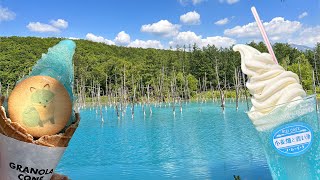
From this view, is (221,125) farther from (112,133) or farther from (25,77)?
(25,77)

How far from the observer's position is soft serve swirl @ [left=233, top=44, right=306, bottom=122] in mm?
1612

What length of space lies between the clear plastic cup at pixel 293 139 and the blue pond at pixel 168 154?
36.4 feet

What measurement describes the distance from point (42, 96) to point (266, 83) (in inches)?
41.5

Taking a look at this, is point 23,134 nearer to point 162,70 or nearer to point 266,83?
point 266,83

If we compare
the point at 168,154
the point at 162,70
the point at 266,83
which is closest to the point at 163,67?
the point at 162,70

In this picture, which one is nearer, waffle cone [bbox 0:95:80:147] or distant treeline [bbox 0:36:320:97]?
waffle cone [bbox 0:95:80:147]

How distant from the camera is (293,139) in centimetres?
144

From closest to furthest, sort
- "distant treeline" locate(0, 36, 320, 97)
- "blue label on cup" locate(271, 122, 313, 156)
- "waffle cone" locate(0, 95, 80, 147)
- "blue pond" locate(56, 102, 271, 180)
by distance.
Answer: "waffle cone" locate(0, 95, 80, 147) → "blue label on cup" locate(271, 122, 313, 156) → "blue pond" locate(56, 102, 271, 180) → "distant treeline" locate(0, 36, 320, 97)

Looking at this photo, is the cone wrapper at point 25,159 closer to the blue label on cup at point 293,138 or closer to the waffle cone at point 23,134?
the waffle cone at point 23,134

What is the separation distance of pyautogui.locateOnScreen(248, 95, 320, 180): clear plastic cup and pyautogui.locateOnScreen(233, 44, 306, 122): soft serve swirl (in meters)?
0.07

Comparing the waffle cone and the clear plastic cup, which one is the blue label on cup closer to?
the clear plastic cup

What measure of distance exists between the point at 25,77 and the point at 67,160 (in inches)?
718

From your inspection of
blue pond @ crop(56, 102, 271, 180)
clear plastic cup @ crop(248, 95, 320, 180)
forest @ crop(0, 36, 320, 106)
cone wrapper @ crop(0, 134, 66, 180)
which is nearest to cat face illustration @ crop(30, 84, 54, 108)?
cone wrapper @ crop(0, 134, 66, 180)

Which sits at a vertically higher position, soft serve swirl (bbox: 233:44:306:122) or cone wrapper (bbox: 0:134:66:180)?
soft serve swirl (bbox: 233:44:306:122)
